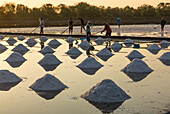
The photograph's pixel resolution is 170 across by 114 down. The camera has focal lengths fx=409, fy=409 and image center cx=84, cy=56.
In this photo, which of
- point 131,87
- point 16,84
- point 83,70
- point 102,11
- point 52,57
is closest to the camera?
point 131,87

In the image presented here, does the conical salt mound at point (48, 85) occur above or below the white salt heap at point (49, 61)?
above

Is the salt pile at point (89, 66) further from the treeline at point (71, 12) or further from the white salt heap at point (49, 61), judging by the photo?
the treeline at point (71, 12)

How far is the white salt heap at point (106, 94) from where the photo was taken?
28.0ft

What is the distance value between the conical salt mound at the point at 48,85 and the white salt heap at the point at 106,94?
121 cm

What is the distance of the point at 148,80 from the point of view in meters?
11.0

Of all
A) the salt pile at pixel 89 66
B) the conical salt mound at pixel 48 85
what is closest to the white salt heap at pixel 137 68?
the salt pile at pixel 89 66

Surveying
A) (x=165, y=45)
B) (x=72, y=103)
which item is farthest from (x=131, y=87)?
(x=165, y=45)

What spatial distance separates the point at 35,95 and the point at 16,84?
1639mm

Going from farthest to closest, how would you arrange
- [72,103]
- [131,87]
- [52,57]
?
[52,57]
[131,87]
[72,103]

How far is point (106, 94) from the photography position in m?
8.65

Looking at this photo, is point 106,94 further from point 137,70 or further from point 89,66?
point 89,66

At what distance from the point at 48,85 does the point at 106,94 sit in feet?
6.19

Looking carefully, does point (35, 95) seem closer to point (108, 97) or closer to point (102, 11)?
point (108, 97)

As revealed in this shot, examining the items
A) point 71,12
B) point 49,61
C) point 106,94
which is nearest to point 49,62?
point 49,61
